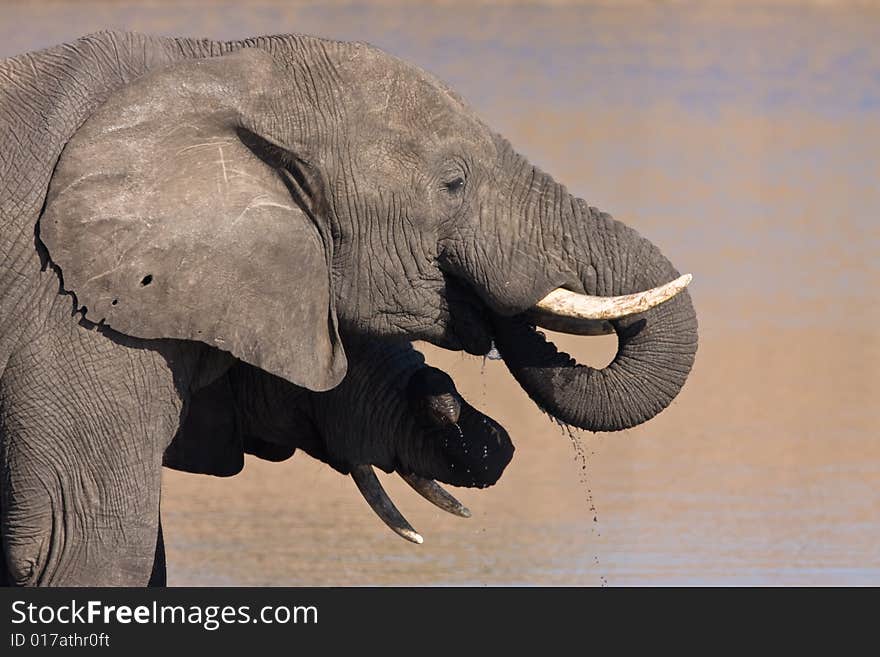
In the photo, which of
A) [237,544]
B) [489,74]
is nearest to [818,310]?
[237,544]

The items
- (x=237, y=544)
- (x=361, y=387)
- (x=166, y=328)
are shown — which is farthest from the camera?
(x=237, y=544)

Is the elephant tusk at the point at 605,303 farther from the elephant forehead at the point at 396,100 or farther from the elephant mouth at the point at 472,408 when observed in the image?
the elephant forehead at the point at 396,100

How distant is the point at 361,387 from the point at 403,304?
60cm

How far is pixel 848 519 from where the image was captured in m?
9.40

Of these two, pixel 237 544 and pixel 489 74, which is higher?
pixel 489 74

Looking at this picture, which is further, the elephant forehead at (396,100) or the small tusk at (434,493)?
the small tusk at (434,493)

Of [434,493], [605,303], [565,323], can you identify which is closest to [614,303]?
[605,303]

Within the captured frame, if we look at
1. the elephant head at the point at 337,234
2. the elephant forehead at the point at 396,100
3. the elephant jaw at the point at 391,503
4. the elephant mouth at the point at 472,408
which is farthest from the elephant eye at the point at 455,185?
the elephant jaw at the point at 391,503

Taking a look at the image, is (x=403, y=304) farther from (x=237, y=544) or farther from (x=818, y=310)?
(x=818, y=310)

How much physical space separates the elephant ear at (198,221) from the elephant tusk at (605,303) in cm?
57

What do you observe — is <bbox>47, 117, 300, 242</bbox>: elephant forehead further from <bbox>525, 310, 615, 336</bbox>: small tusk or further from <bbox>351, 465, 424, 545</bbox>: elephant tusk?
<bbox>351, 465, 424, 545</bbox>: elephant tusk

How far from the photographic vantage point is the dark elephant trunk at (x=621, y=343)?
5.98m
